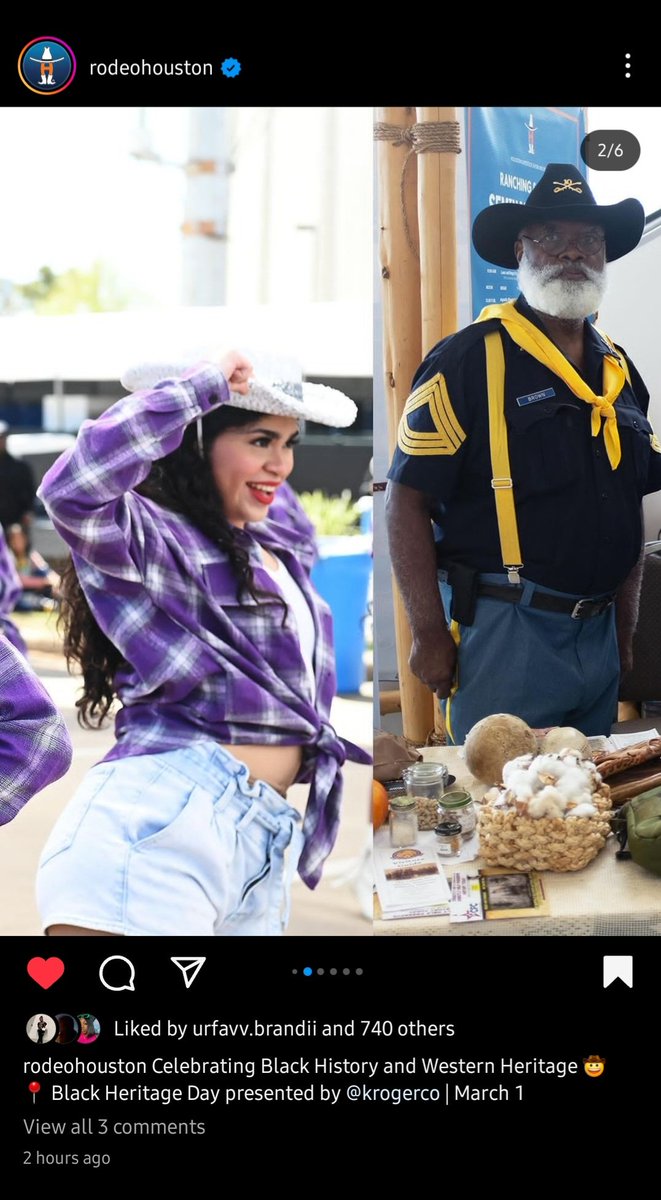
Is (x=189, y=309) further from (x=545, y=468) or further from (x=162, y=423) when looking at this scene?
(x=545, y=468)

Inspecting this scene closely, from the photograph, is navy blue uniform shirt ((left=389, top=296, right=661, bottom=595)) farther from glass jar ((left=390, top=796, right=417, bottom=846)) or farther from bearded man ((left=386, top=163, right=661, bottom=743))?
glass jar ((left=390, top=796, right=417, bottom=846))

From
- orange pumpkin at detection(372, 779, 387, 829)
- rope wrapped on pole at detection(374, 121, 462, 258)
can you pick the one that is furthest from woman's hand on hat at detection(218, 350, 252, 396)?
orange pumpkin at detection(372, 779, 387, 829)

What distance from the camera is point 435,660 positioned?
1.44 m

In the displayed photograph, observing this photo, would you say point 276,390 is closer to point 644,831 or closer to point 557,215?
point 557,215

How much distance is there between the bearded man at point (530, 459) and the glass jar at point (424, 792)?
0.14 m
